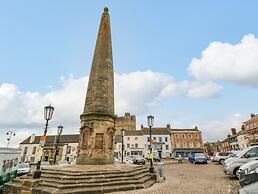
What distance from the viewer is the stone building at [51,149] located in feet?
177

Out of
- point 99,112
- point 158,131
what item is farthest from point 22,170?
point 158,131

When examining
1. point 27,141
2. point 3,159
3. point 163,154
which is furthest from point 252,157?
point 27,141

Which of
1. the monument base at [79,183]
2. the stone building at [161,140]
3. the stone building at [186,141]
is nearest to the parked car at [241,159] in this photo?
the monument base at [79,183]

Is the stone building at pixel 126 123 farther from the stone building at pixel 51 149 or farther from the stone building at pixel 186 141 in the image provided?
the stone building at pixel 186 141

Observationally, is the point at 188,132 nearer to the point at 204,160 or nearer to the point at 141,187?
the point at 204,160

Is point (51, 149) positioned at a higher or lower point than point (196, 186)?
higher

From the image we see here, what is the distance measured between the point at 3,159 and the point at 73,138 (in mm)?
48854

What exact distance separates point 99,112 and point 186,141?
48798 millimetres

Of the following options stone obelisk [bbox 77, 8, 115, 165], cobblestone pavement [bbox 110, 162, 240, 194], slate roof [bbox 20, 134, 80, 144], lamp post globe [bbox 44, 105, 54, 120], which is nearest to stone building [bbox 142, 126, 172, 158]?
slate roof [bbox 20, 134, 80, 144]

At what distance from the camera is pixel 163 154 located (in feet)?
185

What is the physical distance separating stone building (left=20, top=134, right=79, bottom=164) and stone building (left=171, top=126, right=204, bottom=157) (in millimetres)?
30658

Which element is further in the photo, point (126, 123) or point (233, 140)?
point (126, 123)

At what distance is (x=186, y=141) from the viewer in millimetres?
56906

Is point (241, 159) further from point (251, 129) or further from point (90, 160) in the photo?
point (251, 129)
